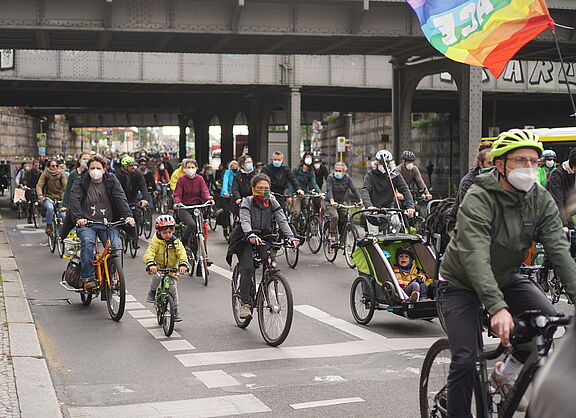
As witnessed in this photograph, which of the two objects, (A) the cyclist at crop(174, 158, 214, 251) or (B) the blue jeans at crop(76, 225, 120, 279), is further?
(A) the cyclist at crop(174, 158, 214, 251)

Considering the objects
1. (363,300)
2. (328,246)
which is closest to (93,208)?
(363,300)

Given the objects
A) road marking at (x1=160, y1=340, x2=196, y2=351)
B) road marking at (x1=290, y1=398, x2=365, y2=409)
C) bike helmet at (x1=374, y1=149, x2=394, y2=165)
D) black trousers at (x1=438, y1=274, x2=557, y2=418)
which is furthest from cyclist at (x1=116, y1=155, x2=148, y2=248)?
black trousers at (x1=438, y1=274, x2=557, y2=418)

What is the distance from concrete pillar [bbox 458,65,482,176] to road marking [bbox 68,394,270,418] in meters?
20.9

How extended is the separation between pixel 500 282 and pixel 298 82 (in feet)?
115

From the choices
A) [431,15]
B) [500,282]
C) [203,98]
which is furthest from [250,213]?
[203,98]

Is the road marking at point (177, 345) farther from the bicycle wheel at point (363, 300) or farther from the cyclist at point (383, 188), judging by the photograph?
the cyclist at point (383, 188)

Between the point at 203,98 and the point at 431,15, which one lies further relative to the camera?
the point at 203,98

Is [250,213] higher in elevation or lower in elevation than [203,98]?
lower

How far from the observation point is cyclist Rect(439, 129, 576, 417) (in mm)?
4340

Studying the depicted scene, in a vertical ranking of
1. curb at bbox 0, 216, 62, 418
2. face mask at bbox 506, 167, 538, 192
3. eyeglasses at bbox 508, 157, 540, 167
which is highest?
eyeglasses at bbox 508, 157, 540, 167

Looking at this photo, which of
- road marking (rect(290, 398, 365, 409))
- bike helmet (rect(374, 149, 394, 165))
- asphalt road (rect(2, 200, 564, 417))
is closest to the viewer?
road marking (rect(290, 398, 365, 409))

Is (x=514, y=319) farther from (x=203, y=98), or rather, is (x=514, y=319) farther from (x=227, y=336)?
(x=203, y=98)

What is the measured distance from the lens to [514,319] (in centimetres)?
420

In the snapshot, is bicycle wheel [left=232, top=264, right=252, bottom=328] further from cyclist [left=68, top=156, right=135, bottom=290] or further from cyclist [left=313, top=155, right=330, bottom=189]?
cyclist [left=313, top=155, right=330, bottom=189]
